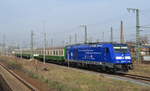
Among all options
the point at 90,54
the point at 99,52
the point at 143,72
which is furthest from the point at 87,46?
the point at 143,72

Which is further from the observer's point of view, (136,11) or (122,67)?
(136,11)

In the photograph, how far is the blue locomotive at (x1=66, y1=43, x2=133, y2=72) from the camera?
26.5m

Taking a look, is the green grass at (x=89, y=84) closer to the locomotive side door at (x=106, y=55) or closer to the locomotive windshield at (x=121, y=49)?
the locomotive side door at (x=106, y=55)

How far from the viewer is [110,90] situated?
14.4 m

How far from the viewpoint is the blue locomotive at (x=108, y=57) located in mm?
26547

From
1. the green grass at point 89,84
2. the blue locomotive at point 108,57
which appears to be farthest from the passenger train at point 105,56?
the green grass at point 89,84

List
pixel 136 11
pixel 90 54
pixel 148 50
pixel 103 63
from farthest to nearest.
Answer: pixel 148 50 → pixel 136 11 → pixel 90 54 → pixel 103 63

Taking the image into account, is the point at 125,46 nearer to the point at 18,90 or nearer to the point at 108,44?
the point at 108,44

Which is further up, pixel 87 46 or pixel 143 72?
pixel 87 46

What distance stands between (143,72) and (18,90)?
15.0 m

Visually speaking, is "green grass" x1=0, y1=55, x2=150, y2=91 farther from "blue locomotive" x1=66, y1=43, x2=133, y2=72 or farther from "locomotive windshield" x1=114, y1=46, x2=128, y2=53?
"locomotive windshield" x1=114, y1=46, x2=128, y2=53

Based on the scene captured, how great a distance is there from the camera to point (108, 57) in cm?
2717

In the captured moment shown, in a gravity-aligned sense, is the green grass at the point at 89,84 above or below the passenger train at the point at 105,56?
below

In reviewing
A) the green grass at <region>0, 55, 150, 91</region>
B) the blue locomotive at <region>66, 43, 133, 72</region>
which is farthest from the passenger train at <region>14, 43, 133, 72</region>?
the green grass at <region>0, 55, 150, 91</region>
